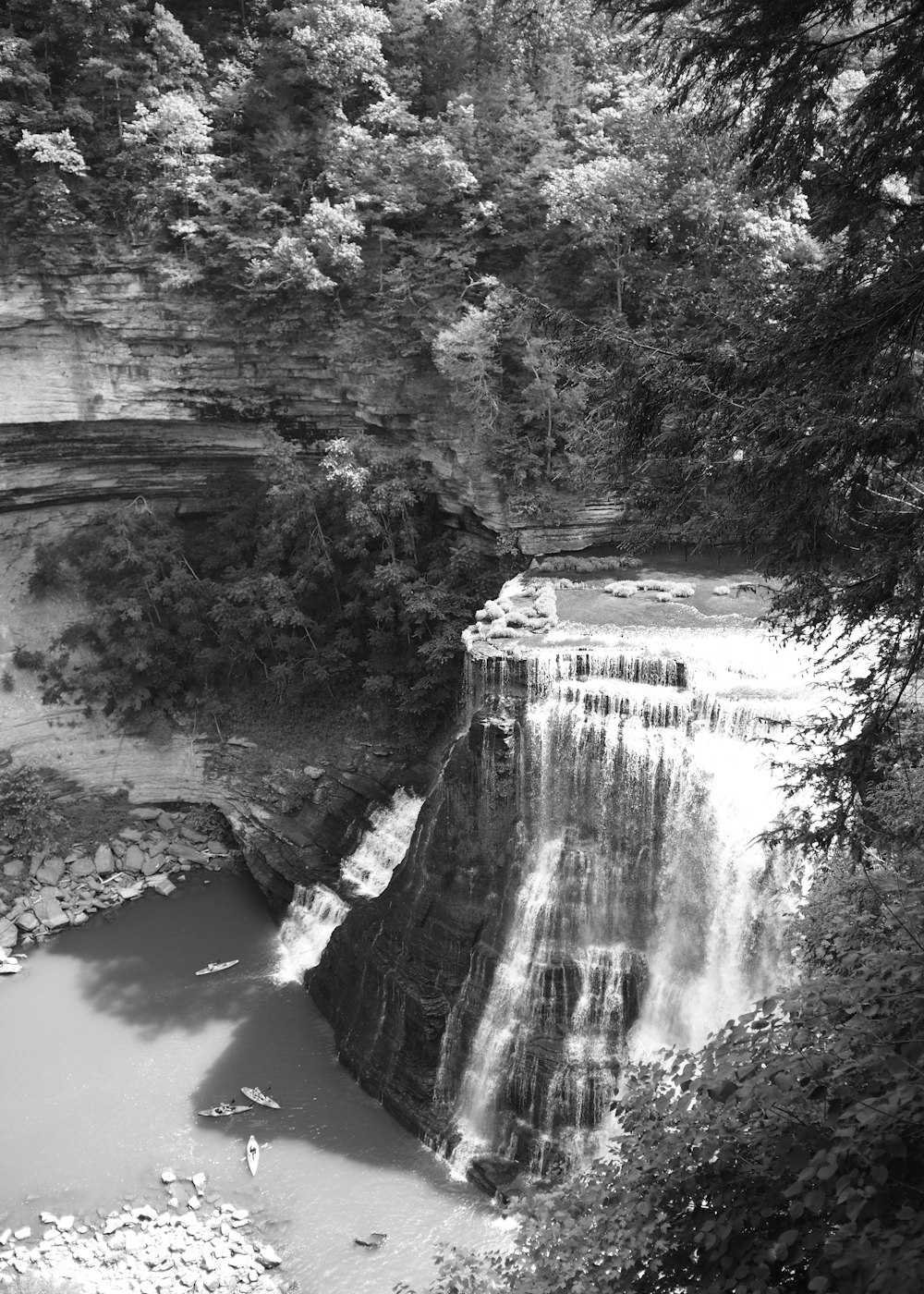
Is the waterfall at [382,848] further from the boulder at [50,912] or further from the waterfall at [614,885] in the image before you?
the boulder at [50,912]

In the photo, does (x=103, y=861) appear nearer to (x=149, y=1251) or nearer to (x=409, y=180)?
(x=149, y=1251)

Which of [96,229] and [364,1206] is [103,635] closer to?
[96,229]

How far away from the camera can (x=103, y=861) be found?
752 inches

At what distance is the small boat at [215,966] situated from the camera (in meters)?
16.6

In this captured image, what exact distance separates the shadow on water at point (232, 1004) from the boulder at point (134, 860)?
2.41 feet

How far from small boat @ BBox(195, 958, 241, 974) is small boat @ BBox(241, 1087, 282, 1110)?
2.93m

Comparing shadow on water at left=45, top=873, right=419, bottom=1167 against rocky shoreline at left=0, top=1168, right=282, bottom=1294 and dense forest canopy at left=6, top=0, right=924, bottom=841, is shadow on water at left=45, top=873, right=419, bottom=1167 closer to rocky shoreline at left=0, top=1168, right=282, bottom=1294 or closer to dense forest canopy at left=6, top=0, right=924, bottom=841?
rocky shoreline at left=0, top=1168, right=282, bottom=1294

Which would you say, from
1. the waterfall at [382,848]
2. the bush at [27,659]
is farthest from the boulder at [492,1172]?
the bush at [27,659]

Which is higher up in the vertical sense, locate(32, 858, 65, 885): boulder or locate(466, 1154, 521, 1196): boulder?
locate(32, 858, 65, 885): boulder

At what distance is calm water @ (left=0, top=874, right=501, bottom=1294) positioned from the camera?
11.9m

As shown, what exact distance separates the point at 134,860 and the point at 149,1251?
8.55 m

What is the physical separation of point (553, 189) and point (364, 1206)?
51.9 feet

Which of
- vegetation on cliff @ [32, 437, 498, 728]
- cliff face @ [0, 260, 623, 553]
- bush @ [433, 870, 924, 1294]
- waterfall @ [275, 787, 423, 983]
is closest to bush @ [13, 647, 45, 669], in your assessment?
vegetation on cliff @ [32, 437, 498, 728]

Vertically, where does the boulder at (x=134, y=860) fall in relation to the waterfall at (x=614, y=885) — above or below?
below
